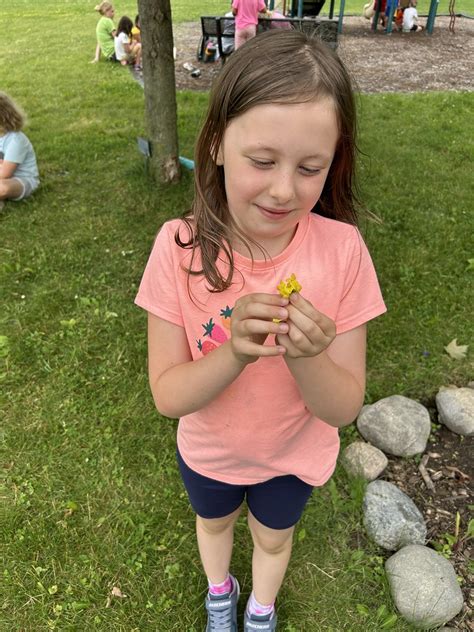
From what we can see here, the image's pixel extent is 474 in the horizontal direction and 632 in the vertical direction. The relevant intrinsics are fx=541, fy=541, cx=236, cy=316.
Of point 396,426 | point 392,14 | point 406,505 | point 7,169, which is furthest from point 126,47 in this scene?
point 406,505

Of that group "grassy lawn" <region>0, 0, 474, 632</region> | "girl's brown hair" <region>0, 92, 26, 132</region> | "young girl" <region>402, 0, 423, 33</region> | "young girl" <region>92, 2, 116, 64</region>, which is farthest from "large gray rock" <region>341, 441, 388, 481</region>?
"young girl" <region>402, 0, 423, 33</region>

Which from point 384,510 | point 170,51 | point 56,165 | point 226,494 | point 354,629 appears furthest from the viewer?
point 56,165

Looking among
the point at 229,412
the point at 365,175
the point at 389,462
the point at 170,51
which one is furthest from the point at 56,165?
the point at 229,412

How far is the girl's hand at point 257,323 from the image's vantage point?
3.35ft

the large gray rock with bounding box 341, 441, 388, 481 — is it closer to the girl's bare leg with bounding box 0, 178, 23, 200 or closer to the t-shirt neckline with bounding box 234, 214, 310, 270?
the t-shirt neckline with bounding box 234, 214, 310, 270

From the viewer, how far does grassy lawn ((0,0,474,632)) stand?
219 cm

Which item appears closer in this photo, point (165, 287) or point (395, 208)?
point (165, 287)

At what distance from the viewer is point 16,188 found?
473 cm

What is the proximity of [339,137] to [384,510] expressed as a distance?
1.73 metres

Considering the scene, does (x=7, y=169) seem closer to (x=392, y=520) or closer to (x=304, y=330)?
(x=392, y=520)

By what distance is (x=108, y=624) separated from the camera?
6.88ft

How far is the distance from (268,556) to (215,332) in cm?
92

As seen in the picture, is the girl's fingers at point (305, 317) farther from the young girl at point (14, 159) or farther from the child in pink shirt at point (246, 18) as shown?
the child in pink shirt at point (246, 18)

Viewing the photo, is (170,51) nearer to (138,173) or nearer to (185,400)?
(138,173)
